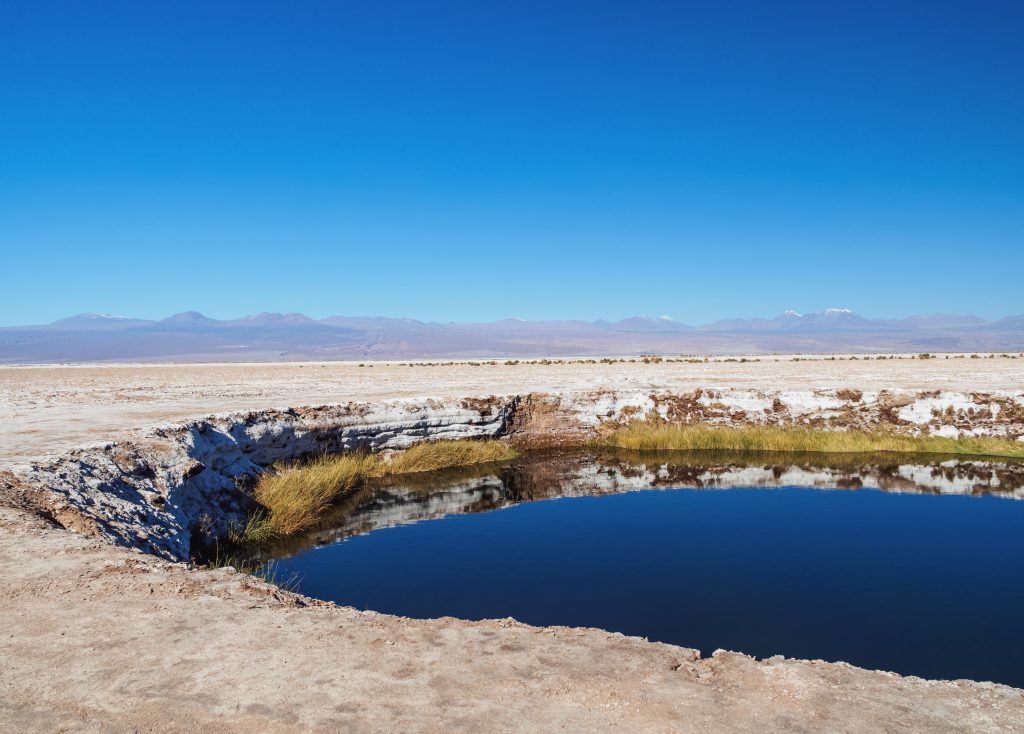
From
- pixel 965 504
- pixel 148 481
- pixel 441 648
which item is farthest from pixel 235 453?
pixel 965 504

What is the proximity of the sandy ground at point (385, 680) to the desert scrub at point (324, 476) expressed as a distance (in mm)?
6974

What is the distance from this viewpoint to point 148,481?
12.6m

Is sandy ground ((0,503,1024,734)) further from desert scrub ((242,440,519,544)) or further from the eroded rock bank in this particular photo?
desert scrub ((242,440,519,544))

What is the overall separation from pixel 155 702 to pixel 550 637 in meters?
3.08

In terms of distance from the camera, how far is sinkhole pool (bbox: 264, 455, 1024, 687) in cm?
891

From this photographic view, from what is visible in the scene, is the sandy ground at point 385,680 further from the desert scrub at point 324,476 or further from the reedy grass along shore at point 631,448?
the reedy grass along shore at point 631,448

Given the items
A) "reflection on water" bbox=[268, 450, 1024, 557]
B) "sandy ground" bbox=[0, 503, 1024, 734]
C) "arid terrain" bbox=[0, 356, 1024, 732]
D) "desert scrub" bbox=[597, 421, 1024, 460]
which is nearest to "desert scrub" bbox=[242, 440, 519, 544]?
"reflection on water" bbox=[268, 450, 1024, 557]

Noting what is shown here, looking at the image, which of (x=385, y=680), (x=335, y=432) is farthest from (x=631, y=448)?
(x=385, y=680)

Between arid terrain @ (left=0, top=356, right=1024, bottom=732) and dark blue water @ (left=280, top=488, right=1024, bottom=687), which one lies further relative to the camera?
dark blue water @ (left=280, top=488, right=1024, bottom=687)

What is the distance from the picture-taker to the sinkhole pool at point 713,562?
8.91m

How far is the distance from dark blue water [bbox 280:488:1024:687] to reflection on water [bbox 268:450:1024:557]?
4.66 ft

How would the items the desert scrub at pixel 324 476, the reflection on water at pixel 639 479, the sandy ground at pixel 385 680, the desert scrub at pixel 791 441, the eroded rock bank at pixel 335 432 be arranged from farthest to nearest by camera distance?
the desert scrub at pixel 791 441, the reflection on water at pixel 639 479, the desert scrub at pixel 324 476, the eroded rock bank at pixel 335 432, the sandy ground at pixel 385 680

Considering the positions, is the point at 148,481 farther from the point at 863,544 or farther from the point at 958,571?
the point at 958,571

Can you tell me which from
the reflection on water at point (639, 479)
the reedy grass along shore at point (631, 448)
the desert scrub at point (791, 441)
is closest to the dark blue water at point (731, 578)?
the reflection on water at point (639, 479)
